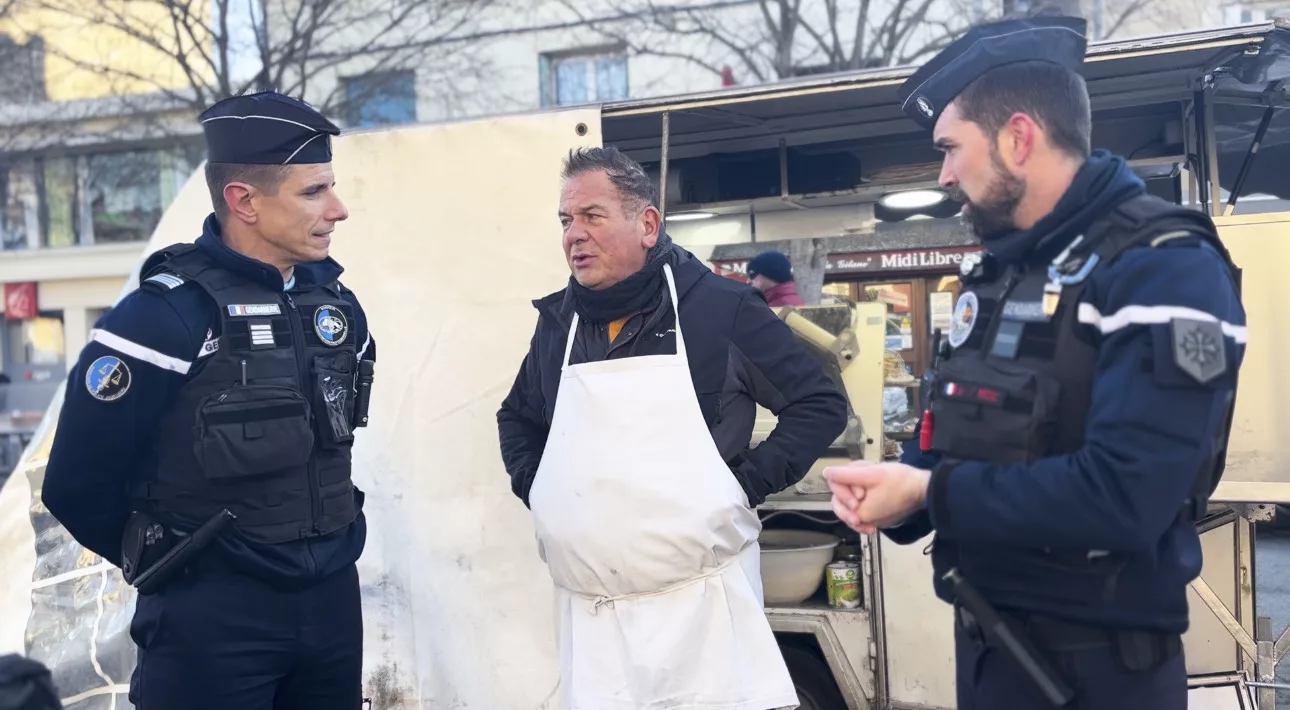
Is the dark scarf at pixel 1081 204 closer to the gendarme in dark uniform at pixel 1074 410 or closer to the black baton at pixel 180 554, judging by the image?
the gendarme in dark uniform at pixel 1074 410

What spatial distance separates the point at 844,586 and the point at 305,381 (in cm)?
214

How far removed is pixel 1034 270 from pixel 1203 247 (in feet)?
A: 0.87

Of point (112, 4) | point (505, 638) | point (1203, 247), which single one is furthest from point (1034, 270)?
point (112, 4)

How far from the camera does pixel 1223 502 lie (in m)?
3.23

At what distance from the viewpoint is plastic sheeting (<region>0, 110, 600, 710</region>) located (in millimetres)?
3775

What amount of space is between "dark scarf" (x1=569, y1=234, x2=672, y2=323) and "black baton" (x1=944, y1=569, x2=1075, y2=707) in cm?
112

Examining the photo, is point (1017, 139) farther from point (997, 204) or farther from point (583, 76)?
point (583, 76)

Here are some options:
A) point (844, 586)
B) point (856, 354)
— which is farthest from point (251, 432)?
point (856, 354)

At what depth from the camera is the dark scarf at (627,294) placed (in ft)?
8.52

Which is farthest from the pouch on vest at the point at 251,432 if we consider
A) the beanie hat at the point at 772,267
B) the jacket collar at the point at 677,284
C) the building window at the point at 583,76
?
the building window at the point at 583,76

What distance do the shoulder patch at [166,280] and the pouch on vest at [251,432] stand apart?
0.27 metres

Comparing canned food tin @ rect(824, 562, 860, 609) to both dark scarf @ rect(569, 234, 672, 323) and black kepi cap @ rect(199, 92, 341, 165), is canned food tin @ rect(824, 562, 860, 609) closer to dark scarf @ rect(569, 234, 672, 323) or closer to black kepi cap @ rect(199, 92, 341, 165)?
dark scarf @ rect(569, 234, 672, 323)

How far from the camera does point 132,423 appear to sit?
226 centimetres

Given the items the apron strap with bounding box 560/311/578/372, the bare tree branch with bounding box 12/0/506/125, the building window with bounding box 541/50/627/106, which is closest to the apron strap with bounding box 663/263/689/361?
the apron strap with bounding box 560/311/578/372
